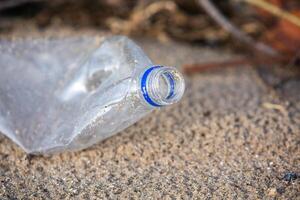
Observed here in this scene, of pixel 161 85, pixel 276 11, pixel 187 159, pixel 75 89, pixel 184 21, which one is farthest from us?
pixel 184 21

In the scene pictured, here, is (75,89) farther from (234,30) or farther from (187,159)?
(234,30)

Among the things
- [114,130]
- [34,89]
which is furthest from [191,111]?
[34,89]

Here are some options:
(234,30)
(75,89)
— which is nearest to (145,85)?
(75,89)

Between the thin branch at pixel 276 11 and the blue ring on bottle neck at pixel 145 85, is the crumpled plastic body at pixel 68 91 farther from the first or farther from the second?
the thin branch at pixel 276 11

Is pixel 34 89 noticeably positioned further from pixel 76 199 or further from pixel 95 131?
pixel 76 199

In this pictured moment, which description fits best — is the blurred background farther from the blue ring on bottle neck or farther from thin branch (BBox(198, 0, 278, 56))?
the blue ring on bottle neck

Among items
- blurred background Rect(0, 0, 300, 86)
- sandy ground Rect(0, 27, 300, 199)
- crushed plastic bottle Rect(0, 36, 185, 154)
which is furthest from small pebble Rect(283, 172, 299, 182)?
blurred background Rect(0, 0, 300, 86)
